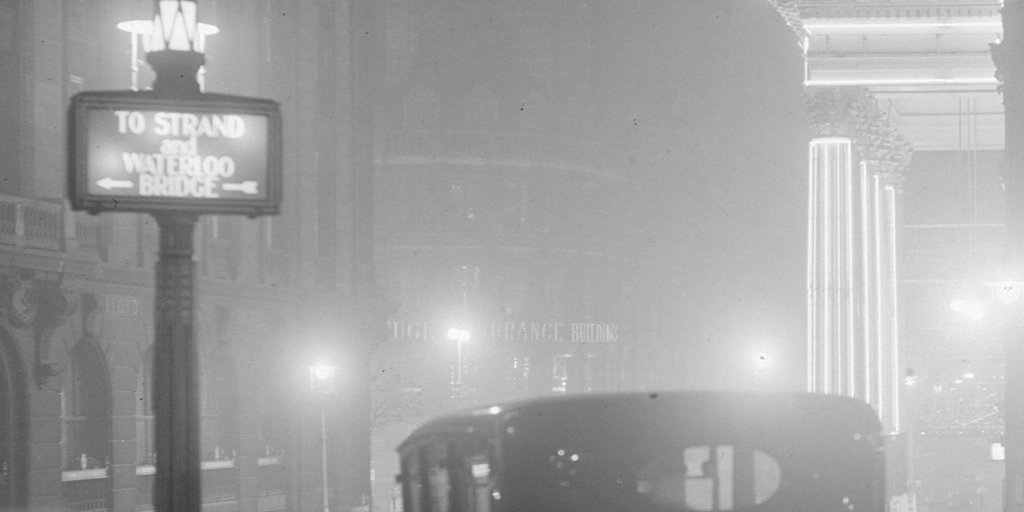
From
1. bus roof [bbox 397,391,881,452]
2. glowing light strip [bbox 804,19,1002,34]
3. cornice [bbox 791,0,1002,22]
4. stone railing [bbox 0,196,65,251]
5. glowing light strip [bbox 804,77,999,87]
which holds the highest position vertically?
cornice [bbox 791,0,1002,22]

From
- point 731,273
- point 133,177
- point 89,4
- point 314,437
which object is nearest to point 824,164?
point 314,437

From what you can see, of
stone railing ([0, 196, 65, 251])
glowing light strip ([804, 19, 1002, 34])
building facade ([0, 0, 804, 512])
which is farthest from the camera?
glowing light strip ([804, 19, 1002, 34])

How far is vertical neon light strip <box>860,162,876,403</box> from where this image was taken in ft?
168

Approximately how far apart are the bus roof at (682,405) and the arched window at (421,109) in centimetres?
8622

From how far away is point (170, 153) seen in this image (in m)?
14.2

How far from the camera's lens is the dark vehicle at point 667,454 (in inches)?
479

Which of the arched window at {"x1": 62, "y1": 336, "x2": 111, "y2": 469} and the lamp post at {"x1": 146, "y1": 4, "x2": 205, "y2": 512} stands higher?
the lamp post at {"x1": 146, "y1": 4, "x2": 205, "y2": 512}

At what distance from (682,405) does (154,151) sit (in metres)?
4.14

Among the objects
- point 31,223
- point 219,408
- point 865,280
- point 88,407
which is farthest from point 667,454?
point 865,280

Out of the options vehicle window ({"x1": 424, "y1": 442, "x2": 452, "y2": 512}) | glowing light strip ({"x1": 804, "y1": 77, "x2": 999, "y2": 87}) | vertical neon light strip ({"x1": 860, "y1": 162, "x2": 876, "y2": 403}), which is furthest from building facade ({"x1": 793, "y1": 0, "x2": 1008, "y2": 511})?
vehicle window ({"x1": 424, "y1": 442, "x2": 452, "y2": 512})

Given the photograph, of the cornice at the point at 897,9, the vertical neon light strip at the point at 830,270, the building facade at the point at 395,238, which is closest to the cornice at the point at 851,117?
the vertical neon light strip at the point at 830,270

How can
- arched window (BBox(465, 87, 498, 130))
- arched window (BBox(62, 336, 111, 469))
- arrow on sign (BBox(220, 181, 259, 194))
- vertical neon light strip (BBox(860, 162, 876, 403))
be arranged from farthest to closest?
arched window (BBox(465, 87, 498, 130)), vertical neon light strip (BBox(860, 162, 876, 403)), arched window (BBox(62, 336, 111, 469)), arrow on sign (BBox(220, 181, 259, 194))

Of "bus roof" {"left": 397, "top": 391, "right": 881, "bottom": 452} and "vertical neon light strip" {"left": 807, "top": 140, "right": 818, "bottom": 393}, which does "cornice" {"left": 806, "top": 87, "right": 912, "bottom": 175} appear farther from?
"bus roof" {"left": 397, "top": 391, "right": 881, "bottom": 452}

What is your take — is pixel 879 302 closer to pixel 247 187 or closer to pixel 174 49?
pixel 247 187
